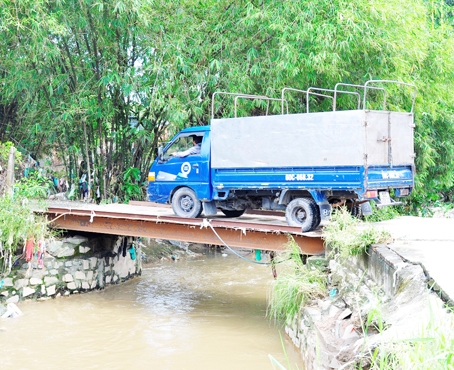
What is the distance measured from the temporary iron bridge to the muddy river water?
61.4 inches

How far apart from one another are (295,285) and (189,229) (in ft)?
10.6

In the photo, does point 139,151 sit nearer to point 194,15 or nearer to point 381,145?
point 194,15

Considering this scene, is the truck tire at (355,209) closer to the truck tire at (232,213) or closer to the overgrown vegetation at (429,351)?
the truck tire at (232,213)

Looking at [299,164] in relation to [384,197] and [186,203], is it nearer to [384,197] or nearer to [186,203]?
[384,197]

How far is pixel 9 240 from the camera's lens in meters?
11.8

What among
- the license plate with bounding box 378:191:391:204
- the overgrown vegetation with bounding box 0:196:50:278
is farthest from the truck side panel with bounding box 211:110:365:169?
the overgrown vegetation with bounding box 0:196:50:278

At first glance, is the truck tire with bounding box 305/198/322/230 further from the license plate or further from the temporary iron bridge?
the license plate

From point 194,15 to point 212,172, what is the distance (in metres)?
5.37

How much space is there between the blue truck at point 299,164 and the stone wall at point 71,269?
327 centimetres

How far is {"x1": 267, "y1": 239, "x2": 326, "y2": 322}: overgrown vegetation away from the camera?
28.8 ft

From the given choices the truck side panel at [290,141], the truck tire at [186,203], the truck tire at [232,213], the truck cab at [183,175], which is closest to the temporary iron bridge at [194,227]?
the truck tire at [232,213]

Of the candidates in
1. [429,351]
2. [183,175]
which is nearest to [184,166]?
[183,175]

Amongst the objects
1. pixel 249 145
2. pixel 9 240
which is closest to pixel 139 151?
pixel 9 240

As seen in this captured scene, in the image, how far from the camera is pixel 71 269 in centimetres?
1353
